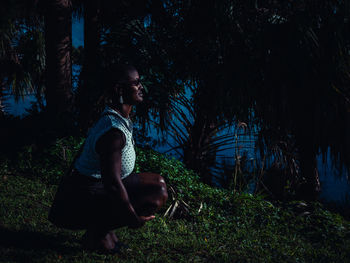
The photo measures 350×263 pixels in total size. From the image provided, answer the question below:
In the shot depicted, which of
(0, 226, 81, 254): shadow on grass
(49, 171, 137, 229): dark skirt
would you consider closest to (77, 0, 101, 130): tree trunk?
(0, 226, 81, 254): shadow on grass

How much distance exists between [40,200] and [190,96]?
350 cm

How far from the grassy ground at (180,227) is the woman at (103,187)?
0.82ft

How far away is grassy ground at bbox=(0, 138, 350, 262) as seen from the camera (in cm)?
270

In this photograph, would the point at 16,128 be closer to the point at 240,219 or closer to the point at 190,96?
the point at 190,96

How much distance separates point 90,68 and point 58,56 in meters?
0.64

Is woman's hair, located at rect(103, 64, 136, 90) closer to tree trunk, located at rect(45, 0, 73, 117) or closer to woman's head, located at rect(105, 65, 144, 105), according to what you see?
woman's head, located at rect(105, 65, 144, 105)

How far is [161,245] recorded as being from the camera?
300cm

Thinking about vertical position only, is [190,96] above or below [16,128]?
above

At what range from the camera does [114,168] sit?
2139mm

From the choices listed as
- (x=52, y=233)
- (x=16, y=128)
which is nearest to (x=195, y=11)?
(x=16, y=128)

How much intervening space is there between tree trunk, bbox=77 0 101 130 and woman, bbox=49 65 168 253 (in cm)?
332

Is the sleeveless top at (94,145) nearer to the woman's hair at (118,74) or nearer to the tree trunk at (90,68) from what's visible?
the woman's hair at (118,74)

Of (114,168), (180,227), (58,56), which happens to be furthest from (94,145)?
(58,56)

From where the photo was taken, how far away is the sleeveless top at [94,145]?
7.42ft
